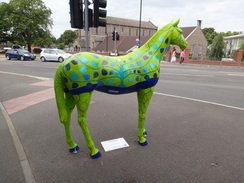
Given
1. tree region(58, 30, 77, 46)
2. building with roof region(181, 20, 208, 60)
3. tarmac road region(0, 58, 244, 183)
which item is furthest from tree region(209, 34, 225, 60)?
tree region(58, 30, 77, 46)

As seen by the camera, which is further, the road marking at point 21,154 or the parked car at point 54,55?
the parked car at point 54,55

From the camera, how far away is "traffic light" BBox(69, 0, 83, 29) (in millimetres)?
4539

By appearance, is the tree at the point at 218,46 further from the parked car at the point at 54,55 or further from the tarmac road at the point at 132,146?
the tarmac road at the point at 132,146

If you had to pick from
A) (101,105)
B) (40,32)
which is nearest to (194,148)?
(101,105)

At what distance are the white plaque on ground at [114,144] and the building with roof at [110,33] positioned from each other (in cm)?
4210

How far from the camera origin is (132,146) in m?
3.14

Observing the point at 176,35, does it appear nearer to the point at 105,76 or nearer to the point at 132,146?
the point at 105,76

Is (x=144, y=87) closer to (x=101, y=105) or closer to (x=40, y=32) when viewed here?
(x=101, y=105)

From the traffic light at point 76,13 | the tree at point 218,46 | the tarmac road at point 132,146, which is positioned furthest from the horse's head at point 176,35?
the tree at point 218,46

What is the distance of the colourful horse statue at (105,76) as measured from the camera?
2.34 m

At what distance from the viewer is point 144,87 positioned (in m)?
2.85

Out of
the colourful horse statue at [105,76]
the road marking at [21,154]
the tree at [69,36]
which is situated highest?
the tree at [69,36]

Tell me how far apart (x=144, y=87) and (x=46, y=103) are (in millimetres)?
3703

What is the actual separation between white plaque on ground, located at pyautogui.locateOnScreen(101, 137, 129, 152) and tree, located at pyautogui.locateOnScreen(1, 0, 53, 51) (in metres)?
41.7
